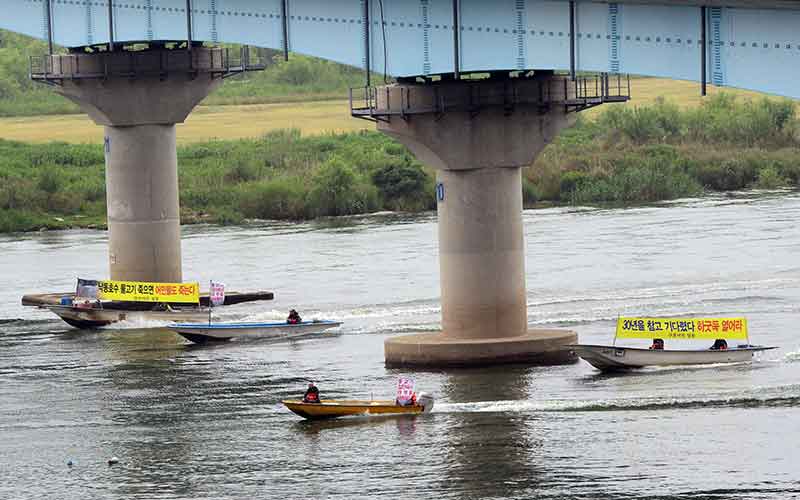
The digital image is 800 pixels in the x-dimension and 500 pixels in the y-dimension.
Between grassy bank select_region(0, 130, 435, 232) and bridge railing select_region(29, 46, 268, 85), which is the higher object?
bridge railing select_region(29, 46, 268, 85)

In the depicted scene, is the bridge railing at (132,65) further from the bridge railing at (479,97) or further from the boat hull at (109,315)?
the bridge railing at (479,97)

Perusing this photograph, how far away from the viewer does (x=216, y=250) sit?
87.7 metres

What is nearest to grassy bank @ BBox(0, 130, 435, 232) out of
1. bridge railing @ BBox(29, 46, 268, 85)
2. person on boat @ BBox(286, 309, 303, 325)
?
bridge railing @ BBox(29, 46, 268, 85)

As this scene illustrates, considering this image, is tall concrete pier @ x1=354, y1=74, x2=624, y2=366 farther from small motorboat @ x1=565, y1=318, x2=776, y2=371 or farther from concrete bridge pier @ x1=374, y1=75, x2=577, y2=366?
small motorboat @ x1=565, y1=318, x2=776, y2=371

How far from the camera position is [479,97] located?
2108 inches

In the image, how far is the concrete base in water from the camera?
53.5 meters

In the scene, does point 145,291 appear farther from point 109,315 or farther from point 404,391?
point 404,391

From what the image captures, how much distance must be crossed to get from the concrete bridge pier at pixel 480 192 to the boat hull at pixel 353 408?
6654mm

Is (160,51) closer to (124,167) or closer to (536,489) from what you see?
(124,167)

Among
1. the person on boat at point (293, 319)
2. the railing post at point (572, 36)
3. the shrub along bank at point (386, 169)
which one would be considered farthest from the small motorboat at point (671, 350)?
the shrub along bank at point (386, 169)

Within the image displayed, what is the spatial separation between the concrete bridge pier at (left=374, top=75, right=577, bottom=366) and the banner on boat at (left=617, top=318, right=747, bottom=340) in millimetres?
2194

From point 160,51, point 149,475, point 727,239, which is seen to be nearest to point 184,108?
point 160,51

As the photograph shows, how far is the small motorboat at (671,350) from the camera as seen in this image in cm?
5225

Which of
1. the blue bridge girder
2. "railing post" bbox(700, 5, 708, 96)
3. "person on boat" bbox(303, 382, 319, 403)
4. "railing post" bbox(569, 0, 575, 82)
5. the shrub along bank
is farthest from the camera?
the shrub along bank
